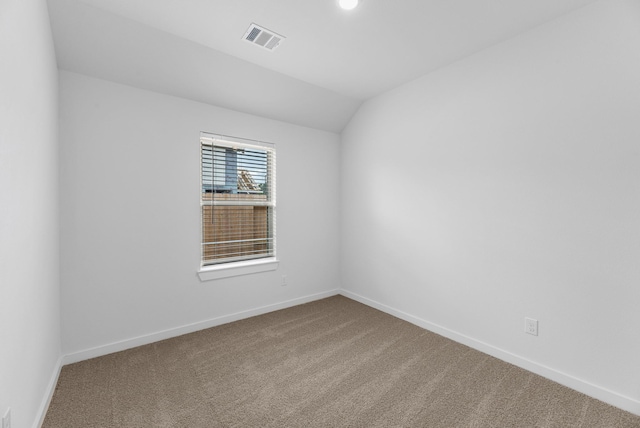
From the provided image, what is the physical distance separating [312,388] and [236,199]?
211cm

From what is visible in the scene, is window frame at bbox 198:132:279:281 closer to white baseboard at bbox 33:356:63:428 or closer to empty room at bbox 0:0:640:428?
empty room at bbox 0:0:640:428

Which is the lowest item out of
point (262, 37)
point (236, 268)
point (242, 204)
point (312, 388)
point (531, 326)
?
point (312, 388)

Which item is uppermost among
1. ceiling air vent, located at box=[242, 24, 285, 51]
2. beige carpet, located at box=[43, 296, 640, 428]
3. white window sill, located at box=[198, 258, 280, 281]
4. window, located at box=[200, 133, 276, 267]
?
ceiling air vent, located at box=[242, 24, 285, 51]

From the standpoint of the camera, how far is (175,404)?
5.90ft

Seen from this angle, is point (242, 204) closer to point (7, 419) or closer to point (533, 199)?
point (7, 419)

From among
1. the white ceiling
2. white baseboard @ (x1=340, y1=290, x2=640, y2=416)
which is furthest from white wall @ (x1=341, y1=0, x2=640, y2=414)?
the white ceiling

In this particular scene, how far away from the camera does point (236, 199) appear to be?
3.24 m

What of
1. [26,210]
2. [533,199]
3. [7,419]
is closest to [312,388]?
[7,419]

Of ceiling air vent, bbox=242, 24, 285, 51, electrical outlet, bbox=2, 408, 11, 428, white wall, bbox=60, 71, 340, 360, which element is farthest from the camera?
white wall, bbox=60, 71, 340, 360

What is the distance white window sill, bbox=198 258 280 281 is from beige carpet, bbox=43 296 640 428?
0.60 m

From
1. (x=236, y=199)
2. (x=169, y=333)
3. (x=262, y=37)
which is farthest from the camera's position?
(x=236, y=199)

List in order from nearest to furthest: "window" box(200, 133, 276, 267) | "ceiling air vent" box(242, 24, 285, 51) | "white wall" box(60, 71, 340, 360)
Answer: "ceiling air vent" box(242, 24, 285, 51) < "white wall" box(60, 71, 340, 360) < "window" box(200, 133, 276, 267)

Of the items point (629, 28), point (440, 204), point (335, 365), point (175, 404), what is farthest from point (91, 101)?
point (629, 28)

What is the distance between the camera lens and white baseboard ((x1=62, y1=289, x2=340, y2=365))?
2.30 metres
